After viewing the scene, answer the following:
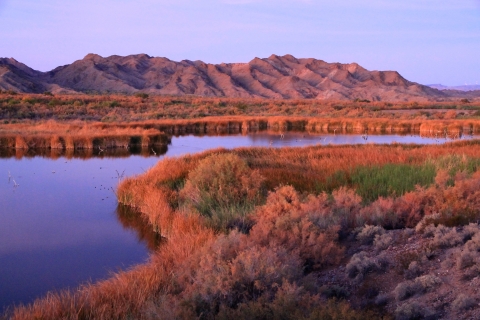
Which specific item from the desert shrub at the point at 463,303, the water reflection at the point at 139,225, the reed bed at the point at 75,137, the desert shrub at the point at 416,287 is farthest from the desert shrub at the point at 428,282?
the reed bed at the point at 75,137

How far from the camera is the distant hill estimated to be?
378 feet

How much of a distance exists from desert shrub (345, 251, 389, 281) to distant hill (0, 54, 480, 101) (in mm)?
99139

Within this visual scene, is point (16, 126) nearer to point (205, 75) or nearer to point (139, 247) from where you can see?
point (139, 247)

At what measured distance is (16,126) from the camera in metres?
30.0

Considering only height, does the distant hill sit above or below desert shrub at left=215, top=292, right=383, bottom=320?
above

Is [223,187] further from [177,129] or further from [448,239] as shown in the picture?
[177,129]

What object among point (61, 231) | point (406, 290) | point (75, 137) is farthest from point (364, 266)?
point (75, 137)

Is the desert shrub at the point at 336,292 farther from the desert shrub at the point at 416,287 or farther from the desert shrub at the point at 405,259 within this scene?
the desert shrub at the point at 405,259

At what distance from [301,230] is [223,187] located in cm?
405

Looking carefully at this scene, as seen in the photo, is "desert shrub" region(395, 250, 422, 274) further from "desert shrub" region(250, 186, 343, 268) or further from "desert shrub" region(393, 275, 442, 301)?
"desert shrub" region(250, 186, 343, 268)

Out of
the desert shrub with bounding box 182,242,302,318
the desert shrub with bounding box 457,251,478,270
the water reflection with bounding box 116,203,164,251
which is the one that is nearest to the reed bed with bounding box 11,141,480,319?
the desert shrub with bounding box 182,242,302,318

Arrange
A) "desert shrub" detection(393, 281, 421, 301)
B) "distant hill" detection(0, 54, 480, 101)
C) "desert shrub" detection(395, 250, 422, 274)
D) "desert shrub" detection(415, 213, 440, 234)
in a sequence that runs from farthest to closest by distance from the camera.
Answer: "distant hill" detection(0, 54, 480, 101) → "desert shrub" detection(415, 213, 440, 234) → "desert shrub" detection(395, 250, 422, 274) → "desert shrub" detection(393, 281, 421, 301)

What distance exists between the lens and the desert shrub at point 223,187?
10.8 metres

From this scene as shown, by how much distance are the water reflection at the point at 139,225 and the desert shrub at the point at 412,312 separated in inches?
235
